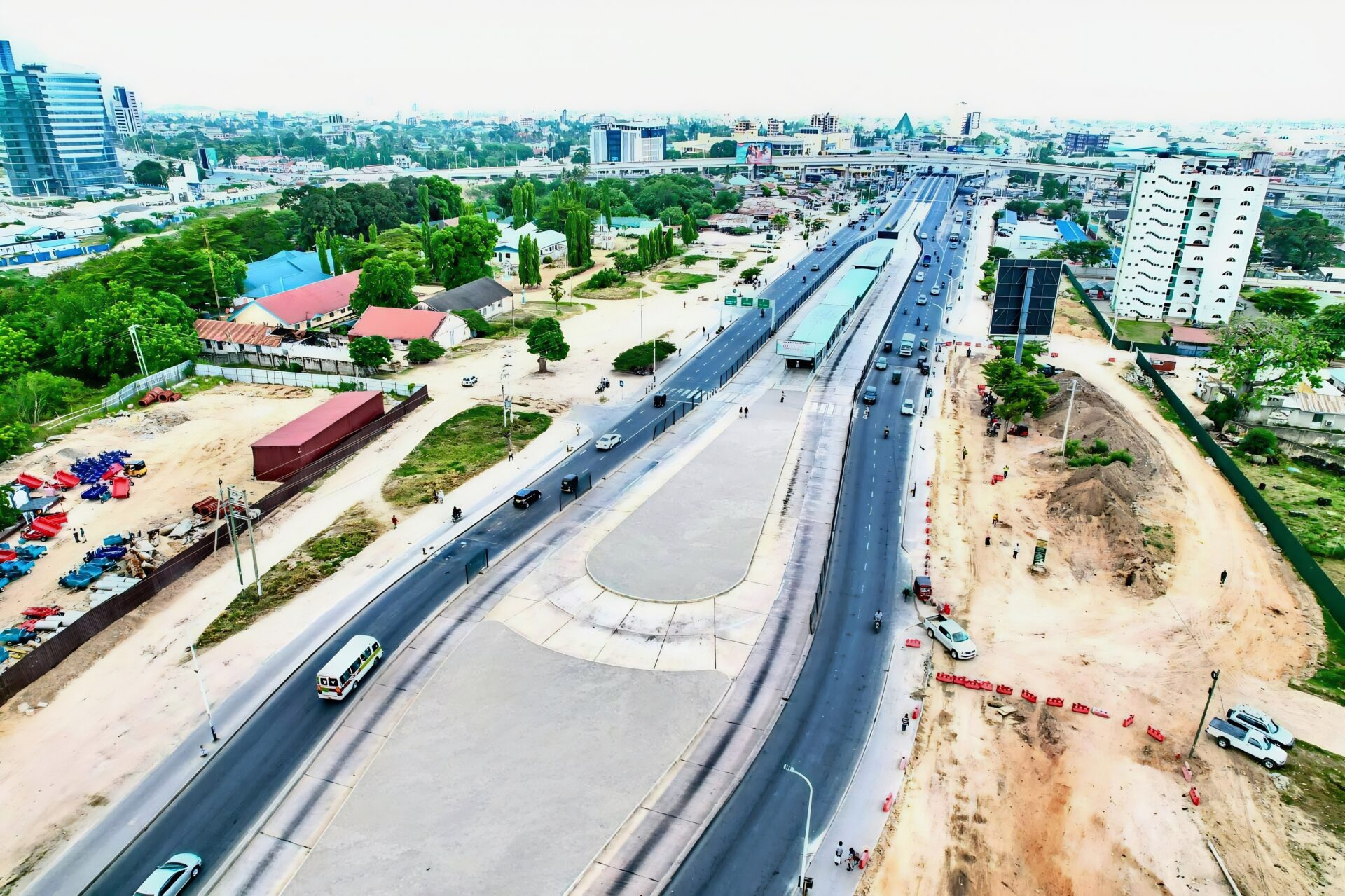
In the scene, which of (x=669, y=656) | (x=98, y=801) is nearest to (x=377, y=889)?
(x=98, y=801)

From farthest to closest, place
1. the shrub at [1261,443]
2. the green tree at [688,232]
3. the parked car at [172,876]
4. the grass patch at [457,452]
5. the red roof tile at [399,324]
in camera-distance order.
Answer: the green tree at [688,232] < the red roof tile at [399,324] < the shrub at [1261,443] < the grass patch at [457,452] < the parked car at [172,876]

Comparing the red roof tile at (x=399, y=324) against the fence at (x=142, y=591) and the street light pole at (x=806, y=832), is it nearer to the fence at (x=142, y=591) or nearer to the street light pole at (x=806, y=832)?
the fence at (x=142, y=591)

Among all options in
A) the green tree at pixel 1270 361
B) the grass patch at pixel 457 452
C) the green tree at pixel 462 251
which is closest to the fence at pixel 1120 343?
the green tree at pixel 1270 361

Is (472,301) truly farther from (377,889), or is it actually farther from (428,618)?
(377,889)

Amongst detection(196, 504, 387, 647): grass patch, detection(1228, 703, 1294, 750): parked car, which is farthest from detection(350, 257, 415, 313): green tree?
detection(1228, 703, 1294, 750): parked car

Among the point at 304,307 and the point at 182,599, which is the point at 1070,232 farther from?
the point at 182,599

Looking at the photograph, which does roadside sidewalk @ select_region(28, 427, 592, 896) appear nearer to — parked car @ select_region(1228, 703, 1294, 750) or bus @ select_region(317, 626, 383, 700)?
bus @ select_region(317, 626, 383, 700)
